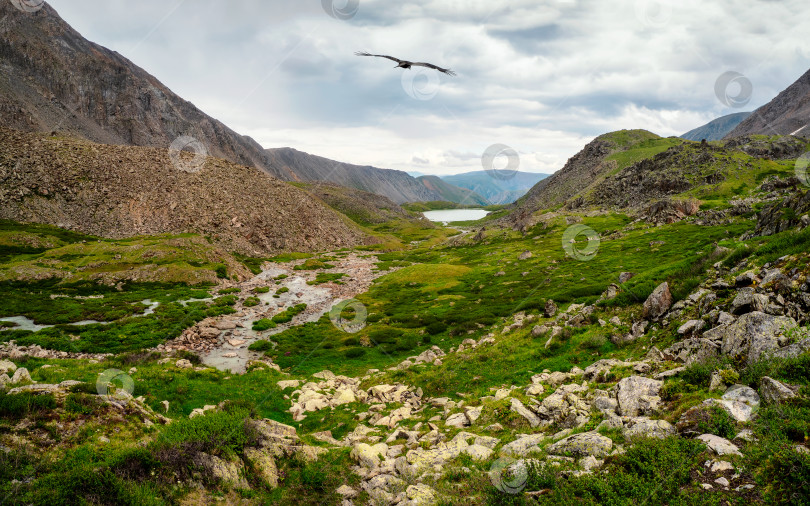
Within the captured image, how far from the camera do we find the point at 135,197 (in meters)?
91.1

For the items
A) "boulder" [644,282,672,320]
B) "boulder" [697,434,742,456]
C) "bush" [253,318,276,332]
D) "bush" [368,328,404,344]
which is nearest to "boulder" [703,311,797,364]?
"boulder" [697,434,742,456]

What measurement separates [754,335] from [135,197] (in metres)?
114

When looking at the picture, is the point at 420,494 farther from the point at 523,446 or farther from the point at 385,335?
the point at 385,335

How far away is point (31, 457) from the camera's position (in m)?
8.52

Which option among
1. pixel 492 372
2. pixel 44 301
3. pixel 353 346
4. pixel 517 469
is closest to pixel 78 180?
pixel 44 301

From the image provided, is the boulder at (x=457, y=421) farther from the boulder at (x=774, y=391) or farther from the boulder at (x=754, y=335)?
the boulder at (x=774, y=391)

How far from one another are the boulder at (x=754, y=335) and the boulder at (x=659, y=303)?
18.5 ft

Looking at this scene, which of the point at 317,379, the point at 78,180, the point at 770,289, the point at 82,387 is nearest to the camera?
the point at 82,387

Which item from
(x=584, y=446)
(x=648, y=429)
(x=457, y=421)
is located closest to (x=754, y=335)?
(x=648, y=429)

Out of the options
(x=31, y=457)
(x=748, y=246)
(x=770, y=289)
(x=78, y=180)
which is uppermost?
(x=78, y=180)

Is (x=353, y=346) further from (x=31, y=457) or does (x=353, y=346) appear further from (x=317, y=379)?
(x=31, y=457)

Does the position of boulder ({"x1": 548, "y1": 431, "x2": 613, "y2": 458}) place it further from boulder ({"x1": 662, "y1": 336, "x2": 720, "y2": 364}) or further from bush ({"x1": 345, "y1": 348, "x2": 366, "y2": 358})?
bush ({"x1": 345, "y1": 348, "x2": 366, "y2": 358})

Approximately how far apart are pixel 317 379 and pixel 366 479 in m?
14.8

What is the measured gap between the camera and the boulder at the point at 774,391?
26.8 feet
